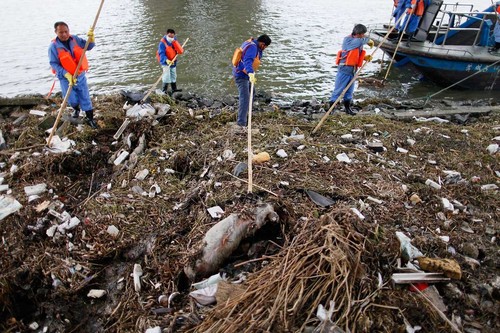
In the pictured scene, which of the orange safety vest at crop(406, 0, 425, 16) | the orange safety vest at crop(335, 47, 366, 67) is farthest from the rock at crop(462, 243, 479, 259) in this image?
the orange safety vest at crop(406, 0, 425, 16)

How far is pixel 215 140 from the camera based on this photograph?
4801 millimetres

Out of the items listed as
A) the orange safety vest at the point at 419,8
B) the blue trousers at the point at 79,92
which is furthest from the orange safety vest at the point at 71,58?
the orange safety vest at the point at 419,8

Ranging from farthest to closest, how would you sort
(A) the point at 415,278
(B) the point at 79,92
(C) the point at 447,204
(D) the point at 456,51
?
(D) the point at 456,51, (B) the point at 79,92, (C) the point at 447,204, (A) the point at 415,278

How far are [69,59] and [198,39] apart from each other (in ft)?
30.9

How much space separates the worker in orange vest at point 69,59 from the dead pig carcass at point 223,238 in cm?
345

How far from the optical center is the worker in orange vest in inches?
186

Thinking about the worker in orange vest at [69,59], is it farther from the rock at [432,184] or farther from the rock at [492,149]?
the rock at [492,149]

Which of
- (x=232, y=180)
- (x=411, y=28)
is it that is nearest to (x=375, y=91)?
(x=411, y=28)

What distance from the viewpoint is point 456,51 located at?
342 inches

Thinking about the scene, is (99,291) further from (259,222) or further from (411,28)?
(411,28)

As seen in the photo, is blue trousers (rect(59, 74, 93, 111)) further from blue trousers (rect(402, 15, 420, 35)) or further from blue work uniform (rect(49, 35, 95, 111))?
blue trousers (rect(402, 15, 420, 35))

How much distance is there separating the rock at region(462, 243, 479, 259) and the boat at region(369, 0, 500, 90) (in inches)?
286

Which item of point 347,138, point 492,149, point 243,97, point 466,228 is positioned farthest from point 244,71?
point 492,149

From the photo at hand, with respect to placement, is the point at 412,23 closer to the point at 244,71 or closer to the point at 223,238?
the point at 244,71
